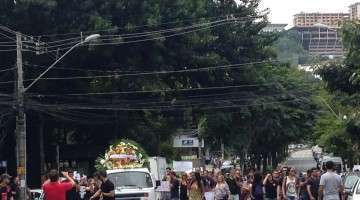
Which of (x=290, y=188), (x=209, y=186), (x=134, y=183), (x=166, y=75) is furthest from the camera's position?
(x=166, y=75)

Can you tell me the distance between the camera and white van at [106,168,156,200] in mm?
26750

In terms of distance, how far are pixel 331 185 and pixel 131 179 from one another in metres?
11.3

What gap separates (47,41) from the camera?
43.4m

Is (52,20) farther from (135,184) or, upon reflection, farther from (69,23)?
(135,184)

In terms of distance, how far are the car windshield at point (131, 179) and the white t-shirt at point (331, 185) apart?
1077 centimetres

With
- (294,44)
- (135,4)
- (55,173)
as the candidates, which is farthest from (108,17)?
(294,44)

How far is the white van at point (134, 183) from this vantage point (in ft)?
87.8

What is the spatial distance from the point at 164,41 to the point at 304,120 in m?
16.7

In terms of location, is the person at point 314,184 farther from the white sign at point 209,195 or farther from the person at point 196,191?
the person at point 196,191

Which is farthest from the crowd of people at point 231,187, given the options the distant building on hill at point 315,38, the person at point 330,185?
the distant building on hill at point 315,38

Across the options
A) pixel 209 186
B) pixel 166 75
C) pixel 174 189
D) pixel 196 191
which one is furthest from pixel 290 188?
pixel 166 75

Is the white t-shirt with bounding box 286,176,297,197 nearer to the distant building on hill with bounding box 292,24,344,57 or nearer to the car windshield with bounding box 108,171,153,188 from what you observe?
the car windshield with bounding box 108,171,153,188

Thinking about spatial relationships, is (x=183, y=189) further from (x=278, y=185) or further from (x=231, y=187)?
(x=278, y=185)

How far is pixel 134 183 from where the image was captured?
27672 mm
